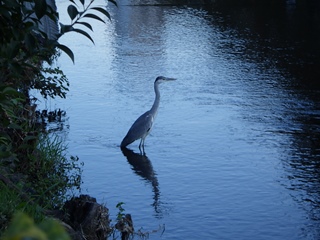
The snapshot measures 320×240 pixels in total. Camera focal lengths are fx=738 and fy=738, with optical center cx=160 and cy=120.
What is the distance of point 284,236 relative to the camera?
825 centimetres

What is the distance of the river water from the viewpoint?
905cm

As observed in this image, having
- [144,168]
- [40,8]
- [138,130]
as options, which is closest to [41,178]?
[144,168]

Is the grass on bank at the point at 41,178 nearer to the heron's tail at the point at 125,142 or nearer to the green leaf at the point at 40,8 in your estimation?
the heron's tail at the point at 125,142

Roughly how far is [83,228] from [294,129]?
6238mm

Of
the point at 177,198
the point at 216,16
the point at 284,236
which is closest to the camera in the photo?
the point at 284,236

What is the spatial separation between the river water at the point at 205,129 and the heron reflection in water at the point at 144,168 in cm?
2

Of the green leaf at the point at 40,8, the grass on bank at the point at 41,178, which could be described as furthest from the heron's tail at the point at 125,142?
the green leaf at the point at 40,8

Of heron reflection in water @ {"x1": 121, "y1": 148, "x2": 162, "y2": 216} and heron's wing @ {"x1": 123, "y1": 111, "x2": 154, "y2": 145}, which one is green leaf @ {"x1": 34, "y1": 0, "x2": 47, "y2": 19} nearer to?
heron reflection in water @ {"x1": 121, "y1": 148, "x2": 162, "y2": 216}

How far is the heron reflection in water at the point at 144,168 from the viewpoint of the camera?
987 centimetres

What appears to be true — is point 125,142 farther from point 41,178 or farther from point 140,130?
point 41,178

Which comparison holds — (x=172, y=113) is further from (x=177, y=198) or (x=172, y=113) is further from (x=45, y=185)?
(x=45, y=185)

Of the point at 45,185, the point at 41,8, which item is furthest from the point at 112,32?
the point at 41,8

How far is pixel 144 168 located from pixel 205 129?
1.95 m

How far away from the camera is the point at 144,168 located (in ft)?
36.5
